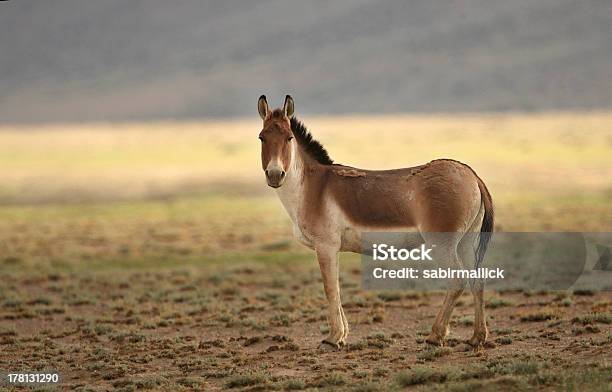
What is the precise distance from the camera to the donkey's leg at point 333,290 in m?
12.1

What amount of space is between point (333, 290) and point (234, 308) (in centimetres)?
610

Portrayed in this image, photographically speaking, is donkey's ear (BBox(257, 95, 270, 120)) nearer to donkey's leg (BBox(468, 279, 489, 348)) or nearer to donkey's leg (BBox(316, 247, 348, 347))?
donkey's leg (BBox(316, 247, 348, 347))

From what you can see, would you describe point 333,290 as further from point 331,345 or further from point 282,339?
point 282,339

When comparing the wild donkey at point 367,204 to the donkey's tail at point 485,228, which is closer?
the wild donkey at point 367,204

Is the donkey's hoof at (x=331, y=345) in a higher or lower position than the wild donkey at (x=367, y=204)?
lower

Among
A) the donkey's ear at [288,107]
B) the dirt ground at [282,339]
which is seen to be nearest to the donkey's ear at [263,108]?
the donkey's ear at [288,107]

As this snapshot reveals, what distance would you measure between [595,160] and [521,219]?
4229 cm

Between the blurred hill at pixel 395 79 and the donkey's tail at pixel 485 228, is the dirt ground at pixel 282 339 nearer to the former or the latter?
the donkey's tail at pixel 485 228

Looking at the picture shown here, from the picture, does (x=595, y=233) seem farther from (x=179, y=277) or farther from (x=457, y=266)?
(x=457, y=266)

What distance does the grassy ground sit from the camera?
1116 cm

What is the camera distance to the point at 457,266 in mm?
11672

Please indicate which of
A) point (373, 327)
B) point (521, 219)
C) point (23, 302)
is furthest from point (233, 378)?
point (521, 219)

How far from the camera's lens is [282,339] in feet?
45.3

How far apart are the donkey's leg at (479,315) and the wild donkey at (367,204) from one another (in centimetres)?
1
